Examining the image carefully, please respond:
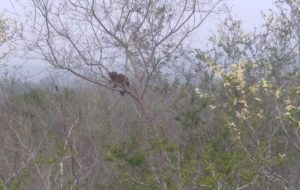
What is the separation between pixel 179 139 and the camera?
9.25 meters

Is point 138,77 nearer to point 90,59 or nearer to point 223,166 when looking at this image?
point 90,59

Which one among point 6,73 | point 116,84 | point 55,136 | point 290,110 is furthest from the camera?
point 6,73

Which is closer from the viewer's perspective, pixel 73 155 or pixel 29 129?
pixel 73 155

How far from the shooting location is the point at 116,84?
11.7m

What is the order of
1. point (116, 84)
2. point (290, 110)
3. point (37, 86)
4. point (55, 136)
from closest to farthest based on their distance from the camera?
1. point (290, 110)
2. point (55, 136)
3. point (116, 84)
4. point (37, 86)

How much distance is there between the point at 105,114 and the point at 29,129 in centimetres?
178

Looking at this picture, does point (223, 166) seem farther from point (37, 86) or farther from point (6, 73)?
point (6, 73)

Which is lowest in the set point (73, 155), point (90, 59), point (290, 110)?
point (73, 155)

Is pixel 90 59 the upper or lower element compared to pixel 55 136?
upper

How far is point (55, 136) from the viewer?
905 centimetres

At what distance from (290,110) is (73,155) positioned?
2396 millimetres

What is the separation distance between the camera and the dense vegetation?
6410mm

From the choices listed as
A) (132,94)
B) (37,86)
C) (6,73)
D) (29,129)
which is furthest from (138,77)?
(6,73)

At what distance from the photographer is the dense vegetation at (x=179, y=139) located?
641 centimetres
